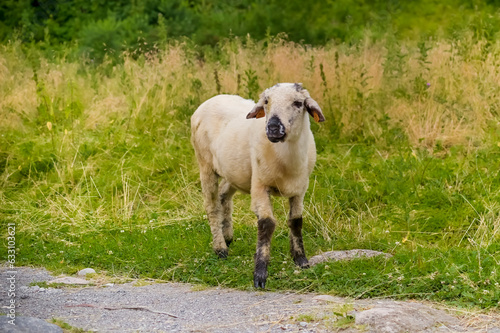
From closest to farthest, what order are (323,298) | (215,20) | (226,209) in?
(323,298) < (226,209) < (215,20)

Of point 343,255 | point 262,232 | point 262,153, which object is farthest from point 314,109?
point 343,255

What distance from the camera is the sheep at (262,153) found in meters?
5.86

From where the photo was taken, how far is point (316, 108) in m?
5.90

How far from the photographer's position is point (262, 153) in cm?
621

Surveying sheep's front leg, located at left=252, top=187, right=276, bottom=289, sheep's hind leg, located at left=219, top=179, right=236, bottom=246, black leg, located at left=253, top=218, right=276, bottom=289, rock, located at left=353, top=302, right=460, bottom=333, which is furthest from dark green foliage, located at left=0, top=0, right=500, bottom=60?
rock, located at left=353, top=302, right=460, bottom=333

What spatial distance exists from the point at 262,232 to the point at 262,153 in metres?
0.67

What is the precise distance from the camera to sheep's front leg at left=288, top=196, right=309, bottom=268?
6.46 metres

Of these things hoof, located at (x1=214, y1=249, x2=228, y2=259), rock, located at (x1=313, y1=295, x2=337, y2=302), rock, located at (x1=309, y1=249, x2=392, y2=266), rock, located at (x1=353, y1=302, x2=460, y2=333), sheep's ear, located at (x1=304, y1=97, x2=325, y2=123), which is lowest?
hoof, located at (x1=214, y1=249, x2=228, y2=259)

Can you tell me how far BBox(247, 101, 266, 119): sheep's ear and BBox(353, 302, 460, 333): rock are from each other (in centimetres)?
190

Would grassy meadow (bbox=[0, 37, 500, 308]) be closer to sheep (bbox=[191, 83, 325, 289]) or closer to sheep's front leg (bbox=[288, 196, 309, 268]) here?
sheep's front leg (bbox=[288, 196, 309, 268])

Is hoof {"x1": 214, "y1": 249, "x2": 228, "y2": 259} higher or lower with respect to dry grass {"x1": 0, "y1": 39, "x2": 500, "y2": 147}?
lower

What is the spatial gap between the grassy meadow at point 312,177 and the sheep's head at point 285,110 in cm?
128

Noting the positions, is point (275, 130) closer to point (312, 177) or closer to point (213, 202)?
point (213, 202)

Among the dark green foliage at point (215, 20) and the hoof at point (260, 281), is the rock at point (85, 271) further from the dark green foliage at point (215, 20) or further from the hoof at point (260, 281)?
the dark green foliage at point (215, 20)
